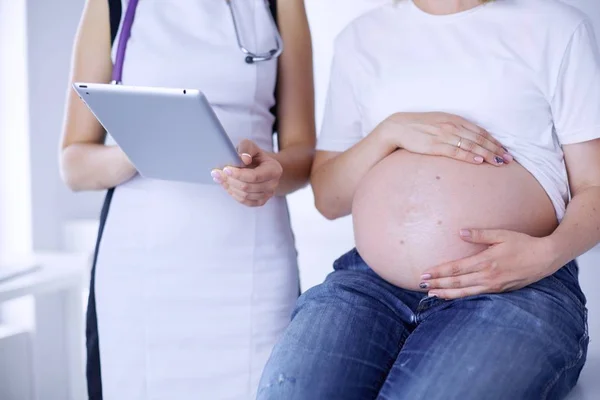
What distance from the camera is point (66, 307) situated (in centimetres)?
177

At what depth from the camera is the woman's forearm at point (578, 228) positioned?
97 cm

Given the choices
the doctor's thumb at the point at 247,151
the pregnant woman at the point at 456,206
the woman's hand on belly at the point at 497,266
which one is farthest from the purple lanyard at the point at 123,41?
the woman's hand on belly at the point at 497,266

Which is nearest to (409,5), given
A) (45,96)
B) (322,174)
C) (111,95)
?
(322,174)

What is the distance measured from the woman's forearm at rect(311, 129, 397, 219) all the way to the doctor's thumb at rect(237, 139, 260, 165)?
0.61ft

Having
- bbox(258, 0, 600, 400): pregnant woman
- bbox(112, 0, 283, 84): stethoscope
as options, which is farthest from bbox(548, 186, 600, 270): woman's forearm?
bbox(112, 0, 283, 84): stethoscope

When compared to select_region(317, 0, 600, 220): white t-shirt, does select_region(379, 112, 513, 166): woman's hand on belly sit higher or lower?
lower

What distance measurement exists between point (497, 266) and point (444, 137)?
0.22 meters

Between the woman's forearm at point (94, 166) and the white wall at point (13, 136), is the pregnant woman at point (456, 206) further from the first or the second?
the white wall at point (13, 136)

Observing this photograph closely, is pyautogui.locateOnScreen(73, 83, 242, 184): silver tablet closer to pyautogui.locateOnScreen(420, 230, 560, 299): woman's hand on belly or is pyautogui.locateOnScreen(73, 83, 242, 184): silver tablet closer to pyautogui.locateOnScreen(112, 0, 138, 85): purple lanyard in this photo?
pyautogui.locateOnScreen(112, 0, 138, 85): purple lanyard

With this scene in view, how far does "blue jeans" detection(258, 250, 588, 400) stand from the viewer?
0.83 m

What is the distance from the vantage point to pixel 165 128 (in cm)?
94

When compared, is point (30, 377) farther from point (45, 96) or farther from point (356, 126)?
point (356, 126)

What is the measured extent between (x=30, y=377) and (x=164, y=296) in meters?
0.72

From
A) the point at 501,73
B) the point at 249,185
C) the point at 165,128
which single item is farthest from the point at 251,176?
the point at 501,73
